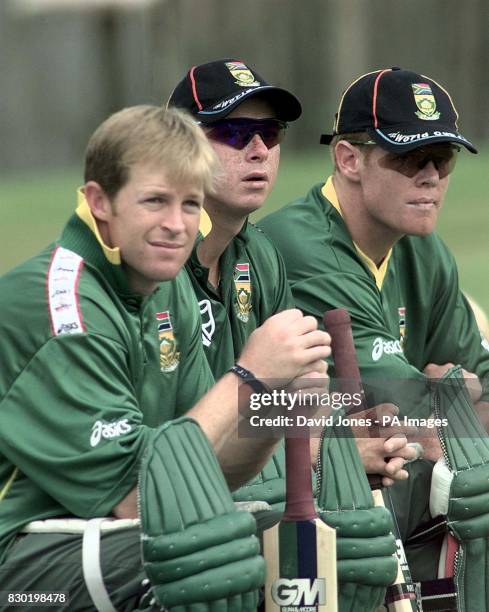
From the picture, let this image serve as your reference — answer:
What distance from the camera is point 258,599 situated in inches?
121

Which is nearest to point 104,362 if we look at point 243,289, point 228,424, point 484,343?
point 228,424

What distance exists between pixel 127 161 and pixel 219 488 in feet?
2.60

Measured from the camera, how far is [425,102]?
440 centimetres

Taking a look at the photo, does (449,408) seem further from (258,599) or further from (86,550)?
(86,550)

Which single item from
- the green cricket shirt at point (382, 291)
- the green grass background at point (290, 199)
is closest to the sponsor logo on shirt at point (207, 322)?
→ the green cricket shirt at point (382, 291)

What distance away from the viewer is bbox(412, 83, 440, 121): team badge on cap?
4348 mm

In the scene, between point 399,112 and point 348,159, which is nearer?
point 399,112

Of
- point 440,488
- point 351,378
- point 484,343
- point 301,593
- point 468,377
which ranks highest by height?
point 484,343

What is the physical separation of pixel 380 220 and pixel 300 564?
5.16ft

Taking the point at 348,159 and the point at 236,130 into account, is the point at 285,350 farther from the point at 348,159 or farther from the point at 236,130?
the point at 348,159

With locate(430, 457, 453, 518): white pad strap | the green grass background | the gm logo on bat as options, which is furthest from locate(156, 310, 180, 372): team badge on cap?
the green grass background

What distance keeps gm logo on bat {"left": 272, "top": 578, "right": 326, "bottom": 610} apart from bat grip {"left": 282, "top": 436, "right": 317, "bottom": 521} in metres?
0.15

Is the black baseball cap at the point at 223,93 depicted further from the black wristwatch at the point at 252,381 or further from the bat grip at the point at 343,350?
the black wristwatch at the point at 252,381

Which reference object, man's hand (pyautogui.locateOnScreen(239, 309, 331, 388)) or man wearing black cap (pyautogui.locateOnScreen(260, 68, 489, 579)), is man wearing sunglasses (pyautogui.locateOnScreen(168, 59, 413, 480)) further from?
man's hand (pyautogui.locateOnScreen(239, 309, 331, 388))
